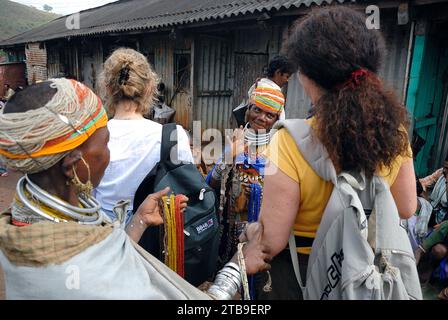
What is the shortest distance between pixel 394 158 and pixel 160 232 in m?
1.25

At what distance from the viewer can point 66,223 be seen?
1039 millimetres

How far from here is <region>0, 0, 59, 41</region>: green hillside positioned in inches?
1524

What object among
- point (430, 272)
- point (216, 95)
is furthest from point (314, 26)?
point (216, 95)

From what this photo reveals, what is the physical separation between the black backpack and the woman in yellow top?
A: 0.69 meters

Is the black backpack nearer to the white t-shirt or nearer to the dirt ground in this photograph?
the white t-shirt

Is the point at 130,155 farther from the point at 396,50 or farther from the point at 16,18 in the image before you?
the point at 16,18

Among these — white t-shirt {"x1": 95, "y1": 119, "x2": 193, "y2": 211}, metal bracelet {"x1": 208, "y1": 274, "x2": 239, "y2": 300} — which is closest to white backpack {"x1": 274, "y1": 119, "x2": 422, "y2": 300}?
metal bracelet {"x1": 208, "y1": 274, "x2": 239, "y2": 300}

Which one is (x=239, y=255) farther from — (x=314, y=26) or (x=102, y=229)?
(x=314, y=26)

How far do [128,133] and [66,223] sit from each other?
93 centimetres

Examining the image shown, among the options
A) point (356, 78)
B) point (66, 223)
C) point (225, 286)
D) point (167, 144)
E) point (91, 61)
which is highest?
point (91, 61)

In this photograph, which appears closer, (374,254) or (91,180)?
(374,254)

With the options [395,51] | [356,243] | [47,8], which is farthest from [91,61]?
[47,8]

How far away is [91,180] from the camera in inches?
52.8

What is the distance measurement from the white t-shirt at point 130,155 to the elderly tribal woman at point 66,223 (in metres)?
0.52
